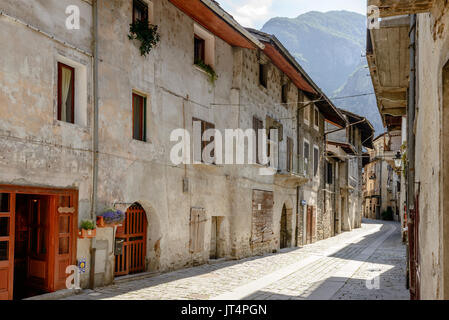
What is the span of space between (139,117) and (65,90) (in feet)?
8.23

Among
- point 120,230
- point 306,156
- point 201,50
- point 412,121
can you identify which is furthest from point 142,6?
point 306,156

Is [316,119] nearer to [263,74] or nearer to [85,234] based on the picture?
[263,74]

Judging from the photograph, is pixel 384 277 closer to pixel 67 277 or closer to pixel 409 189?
pixel 409 189

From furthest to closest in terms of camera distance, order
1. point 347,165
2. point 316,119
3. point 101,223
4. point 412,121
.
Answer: point 347,165 → point 316,119 → point 412,121 → point 101,223

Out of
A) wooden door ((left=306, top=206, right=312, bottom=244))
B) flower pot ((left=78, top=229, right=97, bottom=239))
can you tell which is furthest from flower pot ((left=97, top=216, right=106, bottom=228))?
wooden door ((left=306, top=206, right=312, bottom=244))

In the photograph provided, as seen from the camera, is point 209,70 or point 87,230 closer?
point 87,230

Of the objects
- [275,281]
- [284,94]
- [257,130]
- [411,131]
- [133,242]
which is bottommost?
[275,281]

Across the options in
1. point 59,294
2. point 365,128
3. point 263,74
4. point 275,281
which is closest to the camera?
point 59,294

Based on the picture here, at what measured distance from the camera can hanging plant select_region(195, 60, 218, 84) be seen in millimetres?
13742

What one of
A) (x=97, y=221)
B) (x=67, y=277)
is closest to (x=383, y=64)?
(x=97, y=221)

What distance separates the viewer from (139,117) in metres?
11.2

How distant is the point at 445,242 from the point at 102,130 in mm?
7387

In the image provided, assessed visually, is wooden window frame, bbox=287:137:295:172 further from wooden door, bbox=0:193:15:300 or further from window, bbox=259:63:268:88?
wooden door, bbox=0:193:15:300

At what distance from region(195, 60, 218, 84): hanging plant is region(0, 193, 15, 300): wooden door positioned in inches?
295
